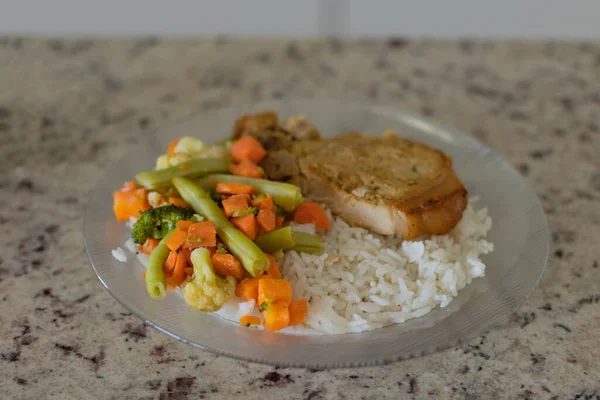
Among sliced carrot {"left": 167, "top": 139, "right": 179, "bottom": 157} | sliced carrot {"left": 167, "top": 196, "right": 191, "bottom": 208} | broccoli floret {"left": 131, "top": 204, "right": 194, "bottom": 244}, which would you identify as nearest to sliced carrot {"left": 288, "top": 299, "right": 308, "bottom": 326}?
broccoli floret {"left": 131, "top": 204, "right": 194, "bottom": 244}

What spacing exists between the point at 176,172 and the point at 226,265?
0.79 metres

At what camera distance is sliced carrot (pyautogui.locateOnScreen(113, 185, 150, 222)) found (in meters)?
3.56

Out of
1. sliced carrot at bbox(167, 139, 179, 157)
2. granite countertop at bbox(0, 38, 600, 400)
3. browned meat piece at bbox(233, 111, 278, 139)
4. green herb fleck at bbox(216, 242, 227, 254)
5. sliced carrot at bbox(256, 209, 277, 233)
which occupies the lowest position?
granite countertop at bbox(0, 38, 600, 400)

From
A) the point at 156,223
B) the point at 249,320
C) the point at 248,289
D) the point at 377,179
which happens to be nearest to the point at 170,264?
the point at 156,223

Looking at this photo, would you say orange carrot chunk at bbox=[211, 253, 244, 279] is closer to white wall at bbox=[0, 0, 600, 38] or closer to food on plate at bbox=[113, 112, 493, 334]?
food on plate at bbox=[113, 112, 493, 334]

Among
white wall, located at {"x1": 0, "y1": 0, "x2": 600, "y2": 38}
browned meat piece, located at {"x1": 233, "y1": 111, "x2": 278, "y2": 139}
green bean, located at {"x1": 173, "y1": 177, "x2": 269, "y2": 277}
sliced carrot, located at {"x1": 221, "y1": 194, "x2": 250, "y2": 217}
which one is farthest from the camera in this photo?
white wall, located at {"x1": 0, "y1": 0, "x2": 600, "y2": 38}

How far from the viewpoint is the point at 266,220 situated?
333 cm

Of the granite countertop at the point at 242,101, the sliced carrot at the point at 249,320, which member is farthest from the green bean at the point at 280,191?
the granite countertop at the point at 242,101

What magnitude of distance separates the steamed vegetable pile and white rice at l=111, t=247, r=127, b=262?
9 centimetres

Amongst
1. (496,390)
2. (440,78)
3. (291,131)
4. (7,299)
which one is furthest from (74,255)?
(440,78)

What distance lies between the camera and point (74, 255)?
373cm

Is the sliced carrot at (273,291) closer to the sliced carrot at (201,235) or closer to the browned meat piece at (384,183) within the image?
the sliced carrot at (201,235)

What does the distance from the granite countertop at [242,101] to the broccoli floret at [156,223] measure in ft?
1.28

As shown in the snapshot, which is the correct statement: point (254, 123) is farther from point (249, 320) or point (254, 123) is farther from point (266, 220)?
point (249, 320)
